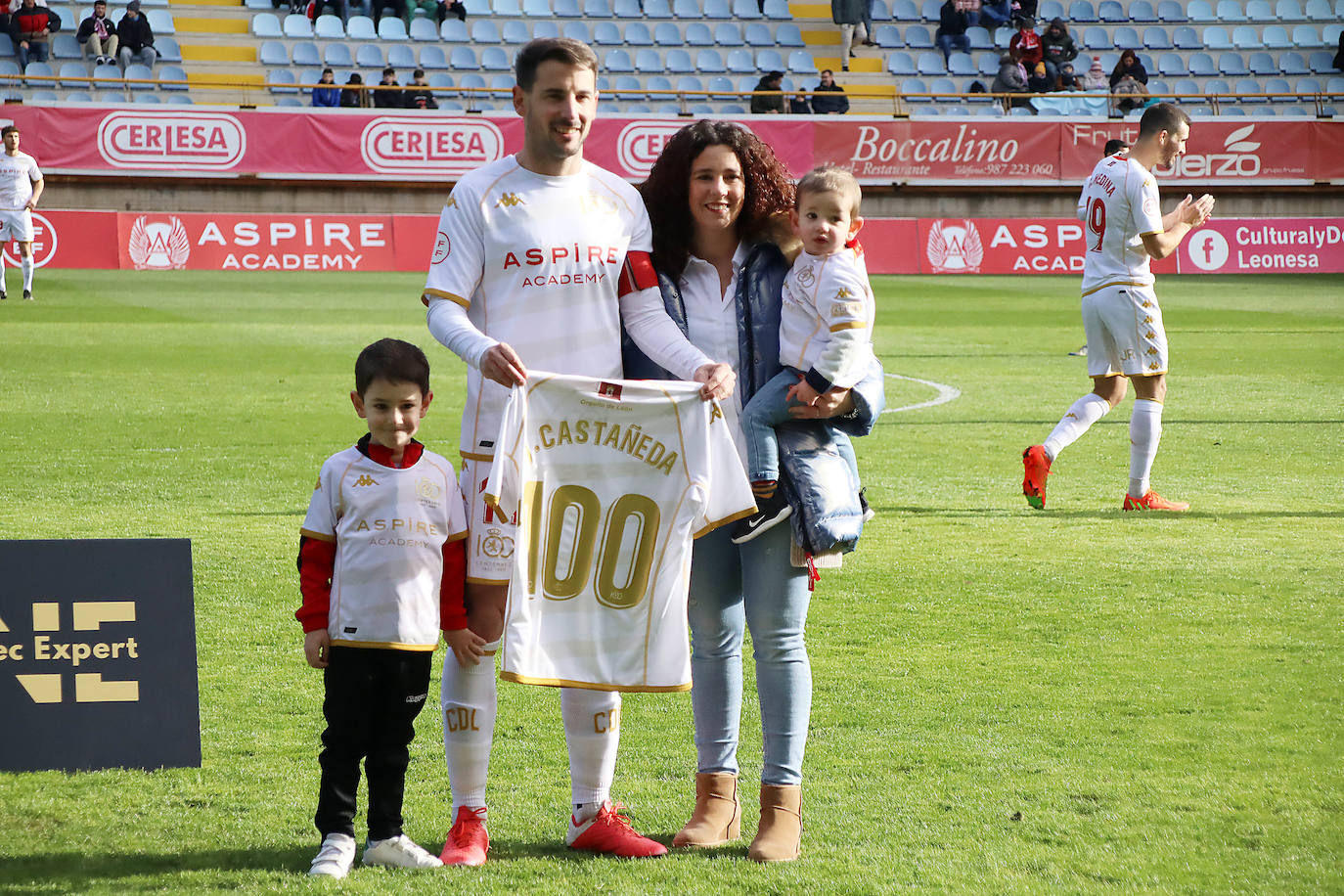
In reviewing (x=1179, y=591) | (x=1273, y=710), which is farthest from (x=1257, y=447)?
(x=1273, y=710)

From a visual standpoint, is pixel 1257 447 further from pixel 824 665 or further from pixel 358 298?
pixel 358 298

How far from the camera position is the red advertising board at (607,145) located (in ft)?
74.6

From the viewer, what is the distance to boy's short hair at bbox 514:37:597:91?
10.1 ft

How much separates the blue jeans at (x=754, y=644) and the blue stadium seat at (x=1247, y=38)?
30785mm

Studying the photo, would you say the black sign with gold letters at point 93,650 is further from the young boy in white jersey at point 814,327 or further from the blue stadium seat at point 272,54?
the blue stadium seat at point 272,54

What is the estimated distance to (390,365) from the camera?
9.85 feet

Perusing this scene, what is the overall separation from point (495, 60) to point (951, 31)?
9263 mm

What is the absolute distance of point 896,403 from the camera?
1155 cm

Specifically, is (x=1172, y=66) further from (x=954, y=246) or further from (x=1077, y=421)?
(x=1077, y=421)

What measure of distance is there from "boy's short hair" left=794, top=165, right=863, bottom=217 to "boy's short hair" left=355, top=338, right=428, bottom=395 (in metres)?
0.90

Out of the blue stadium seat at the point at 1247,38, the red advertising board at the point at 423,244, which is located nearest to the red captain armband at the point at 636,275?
the red advertising board at the point at 423,244

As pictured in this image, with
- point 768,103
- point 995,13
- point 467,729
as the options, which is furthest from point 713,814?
point 995,13

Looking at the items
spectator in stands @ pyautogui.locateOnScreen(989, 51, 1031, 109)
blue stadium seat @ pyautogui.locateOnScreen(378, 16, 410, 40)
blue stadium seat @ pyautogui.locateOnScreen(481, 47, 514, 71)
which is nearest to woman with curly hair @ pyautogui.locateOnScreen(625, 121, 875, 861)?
spectator in stands @ pyautogui.locateOnScreen(989, 51, 1031, 109)

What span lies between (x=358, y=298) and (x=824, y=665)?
15.1 m
